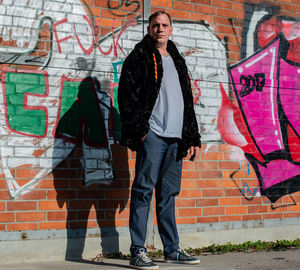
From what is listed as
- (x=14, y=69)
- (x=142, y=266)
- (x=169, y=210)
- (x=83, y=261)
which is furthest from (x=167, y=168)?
(x=14, y=69)

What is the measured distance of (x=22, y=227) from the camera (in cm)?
428

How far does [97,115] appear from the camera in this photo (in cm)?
472

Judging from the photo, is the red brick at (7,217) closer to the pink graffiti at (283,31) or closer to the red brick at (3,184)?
the red brick at (3,184)

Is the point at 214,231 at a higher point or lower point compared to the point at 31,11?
lower

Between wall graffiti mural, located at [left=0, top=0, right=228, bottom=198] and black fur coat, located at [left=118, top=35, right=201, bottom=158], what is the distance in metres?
0.84

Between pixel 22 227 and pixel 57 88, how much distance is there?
136 cm

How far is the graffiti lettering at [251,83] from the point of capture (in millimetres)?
5477

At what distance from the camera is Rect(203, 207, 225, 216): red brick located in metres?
5.11

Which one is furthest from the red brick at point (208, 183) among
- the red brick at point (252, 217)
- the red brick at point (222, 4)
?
the red brick at point (222, 4)

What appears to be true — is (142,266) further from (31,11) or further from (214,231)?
(31,11)

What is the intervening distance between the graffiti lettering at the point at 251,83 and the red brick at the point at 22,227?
2758mm

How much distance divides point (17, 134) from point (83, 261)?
134 cm

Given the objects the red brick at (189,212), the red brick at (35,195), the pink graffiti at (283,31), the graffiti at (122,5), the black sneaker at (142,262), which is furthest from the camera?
the pink graffiti at (283,31)

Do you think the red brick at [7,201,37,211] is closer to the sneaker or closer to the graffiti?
the sneaker
